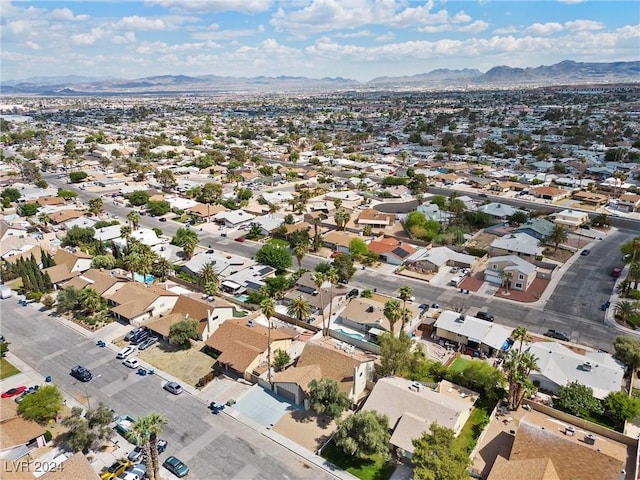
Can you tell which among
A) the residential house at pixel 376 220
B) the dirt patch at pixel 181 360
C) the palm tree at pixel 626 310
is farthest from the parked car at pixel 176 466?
the residential house at pixel 376 220

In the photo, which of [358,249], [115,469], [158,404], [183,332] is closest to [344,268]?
[358,249]

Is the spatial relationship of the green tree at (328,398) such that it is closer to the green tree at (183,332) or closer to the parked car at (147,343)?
the green tree at (183,332)

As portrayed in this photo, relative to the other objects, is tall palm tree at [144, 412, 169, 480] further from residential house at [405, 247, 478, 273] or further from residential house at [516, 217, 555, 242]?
residential house at [516, 217, 555, 242]

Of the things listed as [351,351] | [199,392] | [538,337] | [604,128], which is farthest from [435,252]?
[604,128]

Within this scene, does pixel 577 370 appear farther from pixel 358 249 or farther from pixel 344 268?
pixel 358 249

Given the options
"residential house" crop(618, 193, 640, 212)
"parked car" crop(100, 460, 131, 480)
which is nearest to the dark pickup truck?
"parked car" crop(100, 460, 131, 480)

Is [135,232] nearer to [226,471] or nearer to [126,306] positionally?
[126,306]
